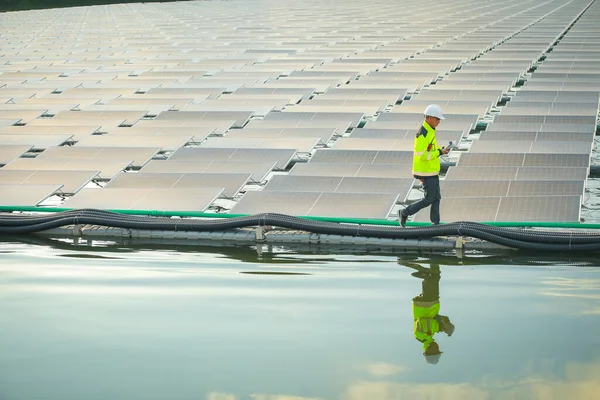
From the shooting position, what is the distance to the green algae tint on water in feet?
23.2

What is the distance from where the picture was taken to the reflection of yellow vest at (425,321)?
315 inches

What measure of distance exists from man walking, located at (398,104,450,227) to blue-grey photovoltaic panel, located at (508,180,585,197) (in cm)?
180

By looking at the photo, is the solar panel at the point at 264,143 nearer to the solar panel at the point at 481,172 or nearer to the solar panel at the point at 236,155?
the solar panel at the point at 236,155

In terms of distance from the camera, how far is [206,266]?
10242mm

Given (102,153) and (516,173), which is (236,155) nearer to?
(102,153)

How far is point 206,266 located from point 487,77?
15261 mm

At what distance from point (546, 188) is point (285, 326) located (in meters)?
5.50

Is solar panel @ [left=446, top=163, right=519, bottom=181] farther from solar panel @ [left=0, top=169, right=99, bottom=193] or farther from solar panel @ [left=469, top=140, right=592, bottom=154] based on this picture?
solar panel @ [left=0, top=169, right=99, bottom=193]

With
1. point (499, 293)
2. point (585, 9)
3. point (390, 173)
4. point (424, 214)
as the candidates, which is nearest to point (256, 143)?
point (390, 173)

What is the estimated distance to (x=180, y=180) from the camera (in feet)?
44.5

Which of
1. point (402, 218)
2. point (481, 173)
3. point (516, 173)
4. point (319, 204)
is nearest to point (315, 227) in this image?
point (402, 218)

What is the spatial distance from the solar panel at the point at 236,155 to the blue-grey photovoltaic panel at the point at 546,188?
377 centimetres

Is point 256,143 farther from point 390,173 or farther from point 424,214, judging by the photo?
point 424,214

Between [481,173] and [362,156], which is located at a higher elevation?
[362,156]
